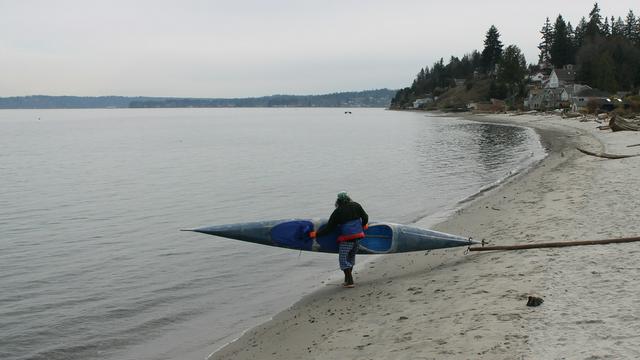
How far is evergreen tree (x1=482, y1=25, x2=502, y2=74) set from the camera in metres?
139

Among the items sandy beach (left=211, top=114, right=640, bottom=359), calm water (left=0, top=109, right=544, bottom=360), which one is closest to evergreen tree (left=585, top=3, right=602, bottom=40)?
calm water (left=0, top=109, right=544, bottom=360)

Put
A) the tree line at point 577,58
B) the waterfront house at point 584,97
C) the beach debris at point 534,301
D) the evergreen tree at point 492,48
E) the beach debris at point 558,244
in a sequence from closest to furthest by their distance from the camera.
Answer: the beach debris at point 534,301 → the beach debris at point 558,244 → the waterfront house at point 584,97 → the tree line at point 577,58 → the evergreen tree at point 492,48

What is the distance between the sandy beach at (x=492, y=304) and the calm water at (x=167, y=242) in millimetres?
1624

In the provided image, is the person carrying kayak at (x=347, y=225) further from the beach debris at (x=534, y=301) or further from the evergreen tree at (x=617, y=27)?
the evergreen tree at (x=617, y=27)

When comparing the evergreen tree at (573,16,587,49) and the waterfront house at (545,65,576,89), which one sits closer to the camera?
the waterfront house at (545,65,576,89)

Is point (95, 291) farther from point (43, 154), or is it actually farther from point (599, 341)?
point (43, 154)

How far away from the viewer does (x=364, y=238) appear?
41.6ft

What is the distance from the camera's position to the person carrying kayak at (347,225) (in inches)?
455

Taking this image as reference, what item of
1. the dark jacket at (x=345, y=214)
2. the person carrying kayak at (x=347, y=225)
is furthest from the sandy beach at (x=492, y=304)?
the dark jacket at (x=345, y=214)

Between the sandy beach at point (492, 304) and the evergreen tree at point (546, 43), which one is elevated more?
the evergreen tree at point (546, 43)

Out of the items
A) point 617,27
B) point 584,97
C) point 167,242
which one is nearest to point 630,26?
point 617,27

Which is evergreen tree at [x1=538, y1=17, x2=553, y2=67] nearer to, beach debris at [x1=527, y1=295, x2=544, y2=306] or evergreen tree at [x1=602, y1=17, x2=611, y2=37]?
evergreen tree at [x1=602, y1=17, x2=611, y2=37]

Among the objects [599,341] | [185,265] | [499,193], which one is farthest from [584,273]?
[499,193]

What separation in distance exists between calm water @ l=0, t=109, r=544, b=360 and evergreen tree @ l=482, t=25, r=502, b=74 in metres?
102
